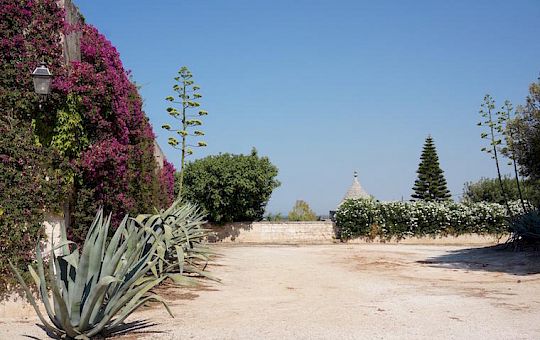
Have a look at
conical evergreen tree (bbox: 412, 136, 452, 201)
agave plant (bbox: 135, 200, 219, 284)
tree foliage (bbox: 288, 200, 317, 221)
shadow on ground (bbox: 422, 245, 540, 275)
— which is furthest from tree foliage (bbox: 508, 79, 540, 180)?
conical evergreen tree (bbox: 412, 136, 452, 201)

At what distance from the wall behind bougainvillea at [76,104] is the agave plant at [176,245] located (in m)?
0.92

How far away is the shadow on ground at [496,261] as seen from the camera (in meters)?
12.5

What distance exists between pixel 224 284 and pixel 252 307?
243 cm

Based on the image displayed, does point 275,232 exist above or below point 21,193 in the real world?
below

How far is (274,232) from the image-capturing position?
26.3m

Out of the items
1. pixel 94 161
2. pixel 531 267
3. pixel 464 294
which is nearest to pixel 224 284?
pixel 94 161

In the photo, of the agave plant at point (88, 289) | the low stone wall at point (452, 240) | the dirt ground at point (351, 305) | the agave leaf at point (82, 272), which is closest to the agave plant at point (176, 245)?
the dirt ground at point (351, 305)

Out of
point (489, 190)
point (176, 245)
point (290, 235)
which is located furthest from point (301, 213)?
point (176, 245)

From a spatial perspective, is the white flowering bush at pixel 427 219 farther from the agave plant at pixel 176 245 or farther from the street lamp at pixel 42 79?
the street lamp at pixel 42 79

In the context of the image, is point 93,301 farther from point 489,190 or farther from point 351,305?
point 489,190

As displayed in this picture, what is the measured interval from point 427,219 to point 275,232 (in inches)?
311

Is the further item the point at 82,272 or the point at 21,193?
the point at 21,193

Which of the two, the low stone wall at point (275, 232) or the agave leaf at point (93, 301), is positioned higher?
the low stone wall at point (275, 232)

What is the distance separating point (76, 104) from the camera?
781 cm
